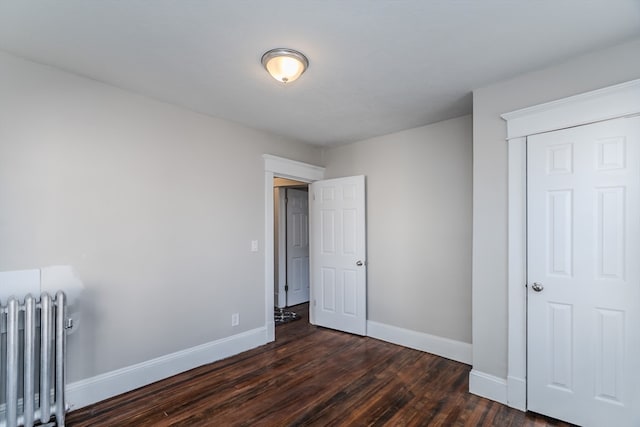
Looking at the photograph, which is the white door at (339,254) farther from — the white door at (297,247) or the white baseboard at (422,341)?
the white door at (297,247)

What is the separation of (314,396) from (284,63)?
8.34ft

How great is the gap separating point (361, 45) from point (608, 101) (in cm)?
167

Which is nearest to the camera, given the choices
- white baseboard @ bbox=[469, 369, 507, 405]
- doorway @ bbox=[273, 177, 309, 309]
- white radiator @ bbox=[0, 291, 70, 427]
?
white radiator @ bbox=[0, 291, 70, 427]

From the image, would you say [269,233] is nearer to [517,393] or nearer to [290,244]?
[290,244]

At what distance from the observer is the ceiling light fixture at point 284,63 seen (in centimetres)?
204

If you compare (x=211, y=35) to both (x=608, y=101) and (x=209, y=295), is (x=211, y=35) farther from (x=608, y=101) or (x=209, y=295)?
(x=608, y=101)

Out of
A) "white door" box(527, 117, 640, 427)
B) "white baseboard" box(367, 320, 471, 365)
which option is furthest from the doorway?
"white door" box(527, 117, 640, 427)

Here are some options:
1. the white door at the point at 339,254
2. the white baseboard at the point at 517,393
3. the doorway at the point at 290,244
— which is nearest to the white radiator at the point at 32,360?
the white door at the point at 339,254

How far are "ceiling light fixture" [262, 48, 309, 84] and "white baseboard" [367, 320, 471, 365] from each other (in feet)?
9.83

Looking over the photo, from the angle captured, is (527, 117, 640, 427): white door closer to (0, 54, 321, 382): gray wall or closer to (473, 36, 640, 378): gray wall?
(473, 36, 640, 378): gray wall

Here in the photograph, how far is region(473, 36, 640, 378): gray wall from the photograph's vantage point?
2.35 metres

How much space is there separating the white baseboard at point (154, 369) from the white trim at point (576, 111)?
3256 millimetres

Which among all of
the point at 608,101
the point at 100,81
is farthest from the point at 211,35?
the point at 608,101

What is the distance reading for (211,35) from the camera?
6.17ft
